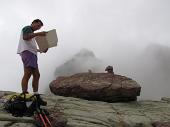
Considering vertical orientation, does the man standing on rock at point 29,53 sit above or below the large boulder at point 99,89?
above

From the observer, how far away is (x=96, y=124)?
58.8ft

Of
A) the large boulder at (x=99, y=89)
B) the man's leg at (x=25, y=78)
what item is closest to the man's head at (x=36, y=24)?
the man's leg at (x=25, y=78)

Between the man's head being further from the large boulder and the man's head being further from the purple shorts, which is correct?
the large boulder

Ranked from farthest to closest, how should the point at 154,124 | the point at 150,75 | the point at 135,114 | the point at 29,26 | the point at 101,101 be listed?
the point at 150,75, the point at 101,101, the point at 135,114, the point at 154,124, the point at 29,26

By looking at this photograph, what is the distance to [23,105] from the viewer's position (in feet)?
54.1

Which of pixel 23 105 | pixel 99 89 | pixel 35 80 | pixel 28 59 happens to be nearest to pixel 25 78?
pixel 35 80

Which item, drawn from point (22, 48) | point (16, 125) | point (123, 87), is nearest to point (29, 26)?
point (22, 48)

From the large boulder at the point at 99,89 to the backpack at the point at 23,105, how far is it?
27.7 feet

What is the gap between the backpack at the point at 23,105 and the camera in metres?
16.5

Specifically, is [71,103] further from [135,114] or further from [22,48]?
[22,48]

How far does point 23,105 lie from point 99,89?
909cm

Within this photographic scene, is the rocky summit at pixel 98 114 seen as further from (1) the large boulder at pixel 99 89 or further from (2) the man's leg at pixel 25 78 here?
(2) the man's leg at pixel 25 78

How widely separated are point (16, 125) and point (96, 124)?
11.5 feet

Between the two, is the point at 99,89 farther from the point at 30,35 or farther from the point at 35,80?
the point at 30,35
